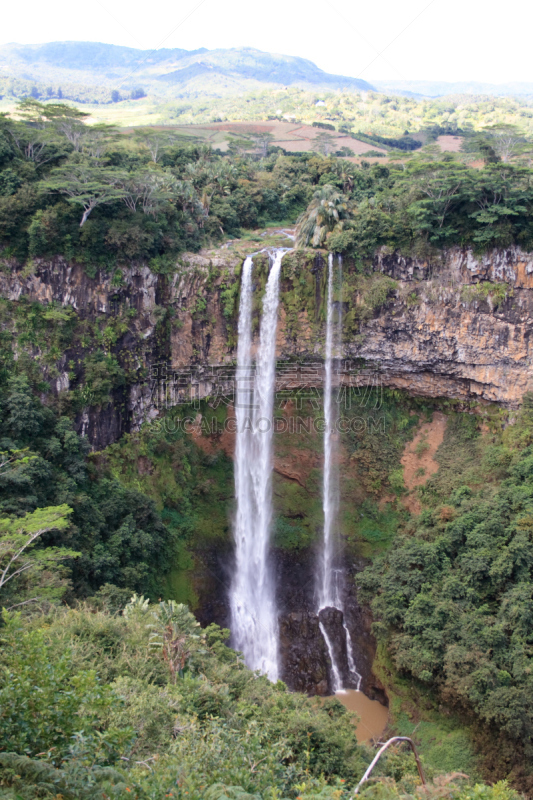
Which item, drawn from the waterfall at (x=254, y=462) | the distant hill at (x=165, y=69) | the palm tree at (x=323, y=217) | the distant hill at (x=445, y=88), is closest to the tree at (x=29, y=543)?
the waterfall at (x=254, y=462)

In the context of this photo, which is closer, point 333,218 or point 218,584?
point 218,584

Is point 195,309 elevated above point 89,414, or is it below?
above

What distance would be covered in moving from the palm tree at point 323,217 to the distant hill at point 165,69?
65.1 meters

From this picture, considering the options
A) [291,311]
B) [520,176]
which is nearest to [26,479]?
[291,311]

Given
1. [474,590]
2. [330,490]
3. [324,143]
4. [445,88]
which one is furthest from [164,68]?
[474,590]

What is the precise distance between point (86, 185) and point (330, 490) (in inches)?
595

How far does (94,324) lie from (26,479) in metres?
6.82

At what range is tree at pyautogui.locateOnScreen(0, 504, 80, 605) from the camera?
41.8 feet

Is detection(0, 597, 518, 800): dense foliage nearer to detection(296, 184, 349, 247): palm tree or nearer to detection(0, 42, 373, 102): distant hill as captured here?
detection(296, 184, 349, 247): palm tree

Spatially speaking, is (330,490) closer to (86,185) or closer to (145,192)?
(145,192)

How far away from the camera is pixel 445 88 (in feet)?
372

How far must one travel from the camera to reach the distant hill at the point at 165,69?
3285 inches

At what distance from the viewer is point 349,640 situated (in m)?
19.6

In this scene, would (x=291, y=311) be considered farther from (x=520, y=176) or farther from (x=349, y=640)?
(x=349, y=640)
